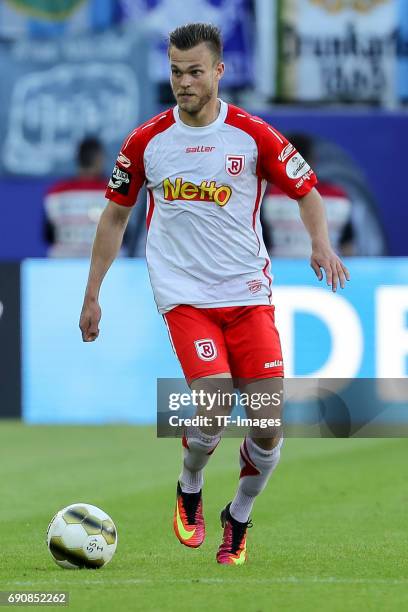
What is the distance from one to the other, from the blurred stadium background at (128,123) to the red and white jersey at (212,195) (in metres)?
6.22

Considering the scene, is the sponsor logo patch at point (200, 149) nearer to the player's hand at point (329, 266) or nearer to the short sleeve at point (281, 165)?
the short sleeve at point (281, 165)

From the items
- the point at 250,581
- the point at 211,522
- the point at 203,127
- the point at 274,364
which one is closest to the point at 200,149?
the point at 203,127

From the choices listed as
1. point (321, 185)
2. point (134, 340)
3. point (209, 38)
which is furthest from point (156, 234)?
point (321, 185)

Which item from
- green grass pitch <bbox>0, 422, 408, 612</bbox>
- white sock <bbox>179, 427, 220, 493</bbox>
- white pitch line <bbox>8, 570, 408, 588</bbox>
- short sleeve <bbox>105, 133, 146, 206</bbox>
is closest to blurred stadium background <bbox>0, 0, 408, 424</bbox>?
green grass pitch <bbox>0, 422, 408, 612</bbox>

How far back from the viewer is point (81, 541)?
664 centimetres

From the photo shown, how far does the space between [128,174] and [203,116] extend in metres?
0.44

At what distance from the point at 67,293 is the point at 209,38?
6.84 meters

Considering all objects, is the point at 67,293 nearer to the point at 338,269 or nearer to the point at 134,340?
the point at 134,340

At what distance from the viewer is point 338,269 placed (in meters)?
6.66

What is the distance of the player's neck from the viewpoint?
→ 22.3 ft

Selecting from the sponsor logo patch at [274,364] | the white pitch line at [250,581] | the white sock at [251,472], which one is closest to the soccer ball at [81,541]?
the white pitch line at [250,581]

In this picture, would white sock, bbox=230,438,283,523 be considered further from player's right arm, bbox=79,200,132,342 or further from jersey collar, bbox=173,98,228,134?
jersey collar, bbox=173,98,228,134

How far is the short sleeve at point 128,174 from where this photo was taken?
6.89m

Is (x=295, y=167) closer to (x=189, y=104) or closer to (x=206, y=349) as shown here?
(x=189, y=104)
